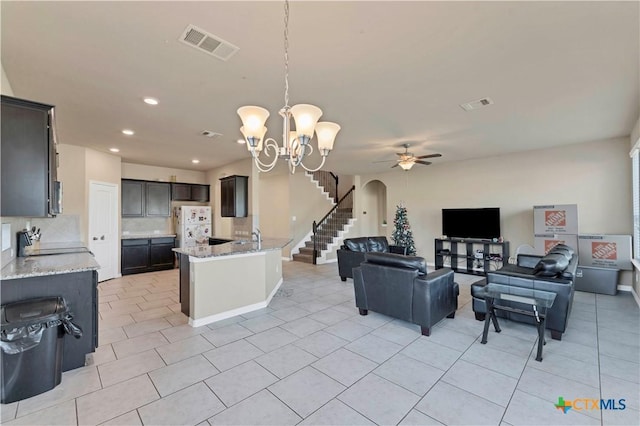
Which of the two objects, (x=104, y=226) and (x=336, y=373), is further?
(x=104, y=226)

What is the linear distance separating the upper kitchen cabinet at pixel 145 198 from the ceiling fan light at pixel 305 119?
6.50 metres

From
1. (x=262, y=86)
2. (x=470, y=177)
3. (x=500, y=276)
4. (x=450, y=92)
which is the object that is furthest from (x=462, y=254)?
(x=262, y=86)

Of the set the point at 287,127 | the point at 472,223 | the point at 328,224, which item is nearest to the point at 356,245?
the point at 472,223

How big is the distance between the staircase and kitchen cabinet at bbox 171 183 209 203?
126 inches

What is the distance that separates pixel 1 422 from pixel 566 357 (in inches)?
184

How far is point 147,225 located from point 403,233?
22.2ft

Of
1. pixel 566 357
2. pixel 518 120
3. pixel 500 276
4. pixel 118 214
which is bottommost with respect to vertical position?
pixel 566 357

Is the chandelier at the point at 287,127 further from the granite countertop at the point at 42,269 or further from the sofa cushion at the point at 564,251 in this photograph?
the sofa cushion at the point at 564,251

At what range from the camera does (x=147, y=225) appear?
7598 mm

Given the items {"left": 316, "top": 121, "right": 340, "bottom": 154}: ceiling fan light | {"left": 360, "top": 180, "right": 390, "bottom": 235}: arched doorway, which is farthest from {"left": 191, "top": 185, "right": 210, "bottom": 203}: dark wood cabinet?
{"left": 316, "top": 121, "right": 340, "bottom": 154}: ceiling fan light

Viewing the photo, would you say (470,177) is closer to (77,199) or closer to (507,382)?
(507,382)

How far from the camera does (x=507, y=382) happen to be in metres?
2.41

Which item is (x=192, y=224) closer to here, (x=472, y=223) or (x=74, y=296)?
(x=74, y=296)

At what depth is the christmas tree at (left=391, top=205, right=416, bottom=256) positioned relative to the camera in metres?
7.47
